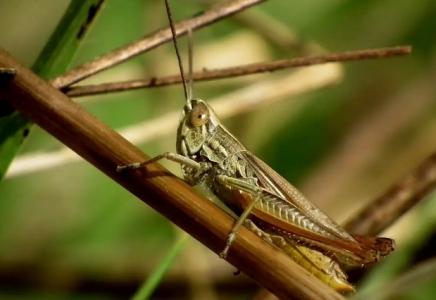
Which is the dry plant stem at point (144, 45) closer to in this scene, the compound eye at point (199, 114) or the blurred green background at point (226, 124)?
the compound eye at point (199, 114)

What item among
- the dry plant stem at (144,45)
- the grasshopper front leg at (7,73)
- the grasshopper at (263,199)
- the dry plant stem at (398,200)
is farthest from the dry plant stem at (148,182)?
the dry plant stem at (398,200)

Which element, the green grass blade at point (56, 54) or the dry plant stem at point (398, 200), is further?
the dry plant stem at point (398, 200)

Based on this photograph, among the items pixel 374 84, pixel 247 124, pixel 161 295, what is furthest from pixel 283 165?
pixel 161 295

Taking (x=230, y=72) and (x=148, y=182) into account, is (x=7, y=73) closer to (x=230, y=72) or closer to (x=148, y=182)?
(x=148, y=182)

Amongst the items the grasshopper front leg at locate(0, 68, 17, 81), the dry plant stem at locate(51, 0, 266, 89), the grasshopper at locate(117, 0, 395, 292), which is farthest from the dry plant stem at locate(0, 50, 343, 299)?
the grasshopper at locate(117, 0, 395, 292)

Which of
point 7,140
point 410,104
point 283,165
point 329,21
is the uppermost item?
point 329,21

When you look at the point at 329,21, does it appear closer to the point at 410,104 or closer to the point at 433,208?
the point at 410,104

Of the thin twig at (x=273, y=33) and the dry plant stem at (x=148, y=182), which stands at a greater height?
the thin twig at (x=273, y=33)
